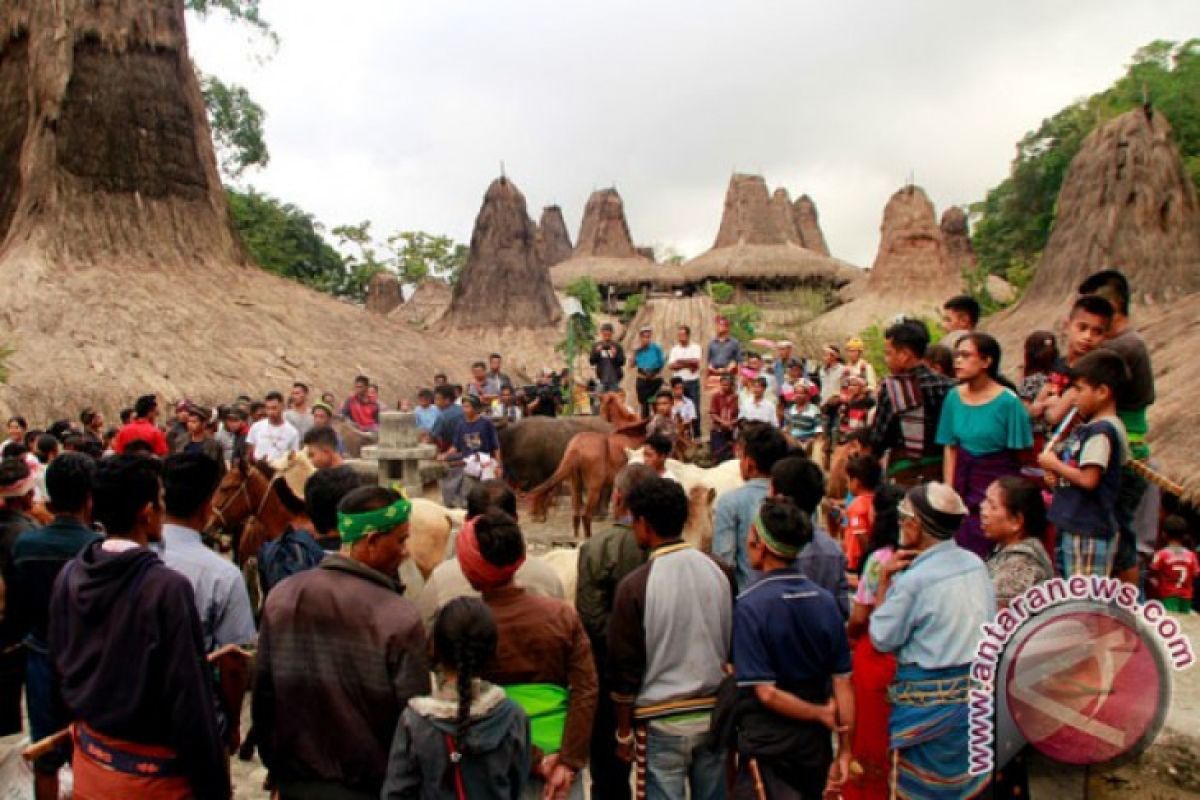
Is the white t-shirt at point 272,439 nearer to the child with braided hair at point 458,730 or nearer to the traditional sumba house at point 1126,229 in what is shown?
the child with braided hair at point 458,730

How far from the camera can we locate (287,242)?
33750 millimetres

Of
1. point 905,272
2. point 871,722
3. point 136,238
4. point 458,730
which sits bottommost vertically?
point 871,722

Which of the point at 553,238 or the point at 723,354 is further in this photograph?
the point at 553,238

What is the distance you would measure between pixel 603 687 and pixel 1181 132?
85.0 feet

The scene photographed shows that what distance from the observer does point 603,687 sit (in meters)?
3.59

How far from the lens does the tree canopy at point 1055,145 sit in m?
24.7

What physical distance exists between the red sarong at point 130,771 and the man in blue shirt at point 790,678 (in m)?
1.82

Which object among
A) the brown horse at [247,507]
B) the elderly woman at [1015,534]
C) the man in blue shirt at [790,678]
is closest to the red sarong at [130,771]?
the man in blue shirt at [790,678]

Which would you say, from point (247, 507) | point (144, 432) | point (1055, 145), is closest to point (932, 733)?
point (247, 507)

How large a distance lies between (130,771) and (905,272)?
33.4 metres

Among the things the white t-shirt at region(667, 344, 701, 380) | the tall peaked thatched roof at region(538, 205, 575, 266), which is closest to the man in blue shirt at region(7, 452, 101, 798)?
the white t-shirt at region(667, 344, 701, 380)

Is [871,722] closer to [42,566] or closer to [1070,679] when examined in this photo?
[1070,679]

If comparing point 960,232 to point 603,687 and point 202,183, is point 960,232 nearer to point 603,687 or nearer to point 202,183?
point 202,183

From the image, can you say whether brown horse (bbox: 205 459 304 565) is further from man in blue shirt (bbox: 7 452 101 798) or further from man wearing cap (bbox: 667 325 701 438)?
man wearing cap (bbox: 667 325 701 438)
